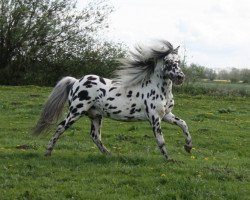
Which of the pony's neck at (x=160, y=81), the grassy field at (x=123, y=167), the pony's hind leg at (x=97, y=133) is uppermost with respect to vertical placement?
the pony's neck at (x=160, y=81)

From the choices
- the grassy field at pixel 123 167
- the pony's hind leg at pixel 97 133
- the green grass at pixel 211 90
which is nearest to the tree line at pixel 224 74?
the green grass at pixel 211 90

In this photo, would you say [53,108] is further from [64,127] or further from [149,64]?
[149,64]

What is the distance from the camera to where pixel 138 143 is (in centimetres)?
1644

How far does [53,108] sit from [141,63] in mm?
2621

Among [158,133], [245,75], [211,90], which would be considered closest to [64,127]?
[158,133]

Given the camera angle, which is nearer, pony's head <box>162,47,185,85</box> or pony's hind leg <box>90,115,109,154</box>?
pony's head <box>162,47,185,85</box>

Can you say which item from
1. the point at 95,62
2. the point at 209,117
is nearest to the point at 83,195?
the point at 209,117

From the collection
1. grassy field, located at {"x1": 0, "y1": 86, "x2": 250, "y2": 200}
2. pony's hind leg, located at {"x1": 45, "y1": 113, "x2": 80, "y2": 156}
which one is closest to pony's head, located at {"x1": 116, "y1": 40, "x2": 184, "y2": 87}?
pony's hind leg, located at {"x1": 45, "y1": 113, "x2": 80, "y2": 156}

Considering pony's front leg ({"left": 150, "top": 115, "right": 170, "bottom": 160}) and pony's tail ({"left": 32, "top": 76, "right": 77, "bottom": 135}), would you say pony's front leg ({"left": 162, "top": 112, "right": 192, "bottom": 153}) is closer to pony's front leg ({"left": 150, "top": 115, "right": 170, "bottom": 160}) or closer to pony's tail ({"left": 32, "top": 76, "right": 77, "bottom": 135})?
pony's front leg ({"left": 150, "top": 115, "right": 170, "bottom": 160})

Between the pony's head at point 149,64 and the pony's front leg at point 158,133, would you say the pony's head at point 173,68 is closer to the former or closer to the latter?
the pony's head at point 149,64

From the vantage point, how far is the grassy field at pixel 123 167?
9031 millimetres

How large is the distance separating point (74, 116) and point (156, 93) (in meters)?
2.19

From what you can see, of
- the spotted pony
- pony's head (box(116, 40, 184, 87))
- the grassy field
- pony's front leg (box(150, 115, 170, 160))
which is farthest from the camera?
pony's head (box(116, 40, 184, 87))

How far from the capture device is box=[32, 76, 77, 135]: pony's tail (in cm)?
1266
